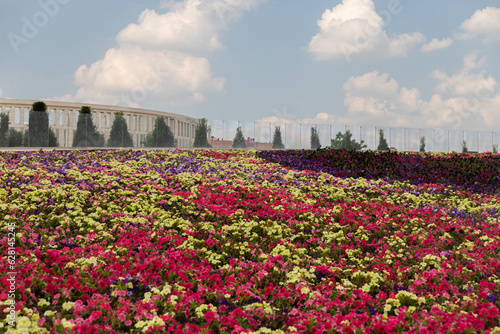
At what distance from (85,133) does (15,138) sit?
515 centimetres

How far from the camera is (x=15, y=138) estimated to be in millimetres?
31781

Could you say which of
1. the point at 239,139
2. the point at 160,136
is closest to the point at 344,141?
the point at 239,139

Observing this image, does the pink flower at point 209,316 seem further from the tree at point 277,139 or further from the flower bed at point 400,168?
the tree at point 277,139

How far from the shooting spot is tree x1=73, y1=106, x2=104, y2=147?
34.1 m

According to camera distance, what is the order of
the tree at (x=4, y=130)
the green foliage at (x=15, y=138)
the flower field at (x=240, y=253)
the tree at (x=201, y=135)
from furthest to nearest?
the tree at (x=201, y=135) < the green foliage at (x=15, y=138) < the tree at (x=4, y=130) < the flower field at (x=240, y=253)

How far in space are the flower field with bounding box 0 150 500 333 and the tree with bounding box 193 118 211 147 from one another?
24860 millimetres

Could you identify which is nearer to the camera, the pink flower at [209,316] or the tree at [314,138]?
the pink flower at [209,316]

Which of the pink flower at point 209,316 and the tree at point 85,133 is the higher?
the tree at point 85,133

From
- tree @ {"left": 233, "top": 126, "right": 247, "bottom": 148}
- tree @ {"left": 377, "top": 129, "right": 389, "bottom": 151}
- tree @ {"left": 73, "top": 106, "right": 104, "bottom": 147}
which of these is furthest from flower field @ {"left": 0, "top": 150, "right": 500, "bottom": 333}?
tree @ {"left": 377, "top": 129, "right": 389, "bottom": 151}

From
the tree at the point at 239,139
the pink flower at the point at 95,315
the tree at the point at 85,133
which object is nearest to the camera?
the pink flower at the point at 95,315

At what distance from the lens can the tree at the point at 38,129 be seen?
104 feet

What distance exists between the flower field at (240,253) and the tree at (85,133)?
20.8 metres

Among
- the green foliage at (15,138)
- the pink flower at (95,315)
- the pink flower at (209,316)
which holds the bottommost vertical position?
the pink flower at (209,316)

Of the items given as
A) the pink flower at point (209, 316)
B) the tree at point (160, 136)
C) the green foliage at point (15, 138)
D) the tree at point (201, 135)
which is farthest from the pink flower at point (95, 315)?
the tree at point (201, 135)
